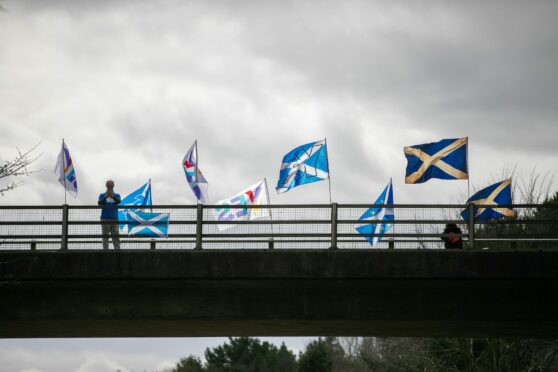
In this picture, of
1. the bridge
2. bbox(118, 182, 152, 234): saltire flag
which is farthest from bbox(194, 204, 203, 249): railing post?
bbox(118, 182, 152, 234): saltire flag

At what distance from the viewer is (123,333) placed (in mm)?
22375

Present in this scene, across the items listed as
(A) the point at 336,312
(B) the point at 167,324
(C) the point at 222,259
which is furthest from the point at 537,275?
(B) the point at 167,324

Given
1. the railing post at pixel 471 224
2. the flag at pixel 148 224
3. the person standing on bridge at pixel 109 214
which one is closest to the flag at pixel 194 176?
the person standing on bridge at pixel 109 214

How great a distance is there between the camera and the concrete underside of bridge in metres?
18.0

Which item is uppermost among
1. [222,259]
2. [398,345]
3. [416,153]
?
[416,153]

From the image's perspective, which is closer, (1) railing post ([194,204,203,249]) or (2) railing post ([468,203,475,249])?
(2) railing post ([468,203,475,249])

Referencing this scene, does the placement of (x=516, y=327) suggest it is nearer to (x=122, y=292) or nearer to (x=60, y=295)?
(x=122, y=292)

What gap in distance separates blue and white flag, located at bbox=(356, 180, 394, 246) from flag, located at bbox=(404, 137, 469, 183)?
1277mm

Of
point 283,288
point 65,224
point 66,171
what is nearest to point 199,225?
point 283,288

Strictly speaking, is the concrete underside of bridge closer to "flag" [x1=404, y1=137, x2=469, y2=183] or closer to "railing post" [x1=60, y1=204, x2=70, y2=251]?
"railing post" [x1=60, y1=204, x2=70, y2=251]

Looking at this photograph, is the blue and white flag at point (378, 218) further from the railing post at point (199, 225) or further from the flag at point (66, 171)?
the flag at point (66, 171)

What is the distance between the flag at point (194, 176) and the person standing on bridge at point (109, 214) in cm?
417

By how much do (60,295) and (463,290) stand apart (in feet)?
28.2

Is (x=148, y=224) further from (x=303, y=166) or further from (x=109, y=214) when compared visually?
(x=303, y=166)
